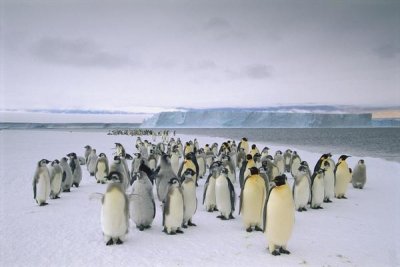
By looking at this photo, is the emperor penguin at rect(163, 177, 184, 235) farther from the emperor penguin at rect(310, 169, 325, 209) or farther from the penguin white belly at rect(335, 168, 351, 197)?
the penguin white belly at rect(335, 168, 351, 197)

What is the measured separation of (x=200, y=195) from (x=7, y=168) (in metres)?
7.30

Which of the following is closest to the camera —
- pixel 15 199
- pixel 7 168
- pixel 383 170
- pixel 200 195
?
pixel 15 199

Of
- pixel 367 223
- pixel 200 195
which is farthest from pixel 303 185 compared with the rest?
pixel 200 195

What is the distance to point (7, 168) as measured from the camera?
12055 mm

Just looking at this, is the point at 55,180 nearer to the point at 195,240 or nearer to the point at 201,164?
the point at 195,240

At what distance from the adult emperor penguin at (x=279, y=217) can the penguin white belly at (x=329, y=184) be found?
3.44m

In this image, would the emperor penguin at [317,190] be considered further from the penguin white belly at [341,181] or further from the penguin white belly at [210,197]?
the penguin white belly at [210,197]

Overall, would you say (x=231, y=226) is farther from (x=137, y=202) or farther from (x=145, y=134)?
(x=145, y=134)

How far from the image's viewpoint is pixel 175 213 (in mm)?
5496

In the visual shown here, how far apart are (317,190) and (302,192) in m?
0.49

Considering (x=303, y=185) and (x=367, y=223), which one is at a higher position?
(x=303, y=185)

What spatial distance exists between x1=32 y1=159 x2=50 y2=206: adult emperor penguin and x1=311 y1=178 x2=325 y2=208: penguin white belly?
530 centimetres

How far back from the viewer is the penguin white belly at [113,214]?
5.00m

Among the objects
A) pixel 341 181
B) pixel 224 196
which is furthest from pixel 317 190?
pixel 224 196
